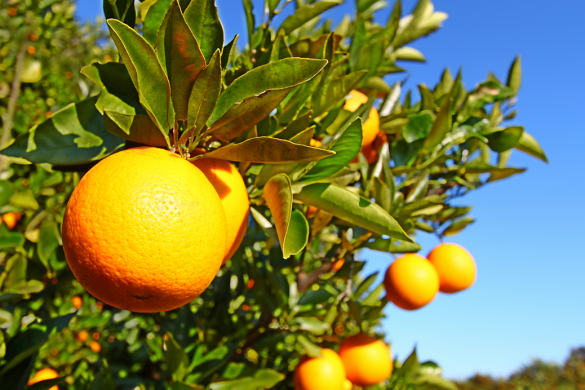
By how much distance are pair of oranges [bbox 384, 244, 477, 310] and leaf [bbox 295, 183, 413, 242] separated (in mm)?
608

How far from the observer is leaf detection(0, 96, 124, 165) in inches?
37.5

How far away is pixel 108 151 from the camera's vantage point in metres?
1.00

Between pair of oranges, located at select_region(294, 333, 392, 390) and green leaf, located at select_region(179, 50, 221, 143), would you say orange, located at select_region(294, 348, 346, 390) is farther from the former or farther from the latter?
green leaf, located at select_region(179, 50, 221, 143)

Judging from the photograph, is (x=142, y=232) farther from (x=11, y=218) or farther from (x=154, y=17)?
(x=11, y=218)

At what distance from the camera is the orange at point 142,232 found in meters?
0.73

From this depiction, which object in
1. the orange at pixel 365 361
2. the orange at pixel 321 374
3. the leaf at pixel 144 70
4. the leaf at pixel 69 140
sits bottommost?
the orange at pixel 321 374

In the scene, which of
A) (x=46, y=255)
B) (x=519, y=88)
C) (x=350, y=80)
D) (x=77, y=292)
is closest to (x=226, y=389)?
(x=46, y=255)

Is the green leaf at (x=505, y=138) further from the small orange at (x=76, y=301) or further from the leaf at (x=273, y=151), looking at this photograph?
the small orange at (x=76, y=301)

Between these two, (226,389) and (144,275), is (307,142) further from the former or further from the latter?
(226,389)

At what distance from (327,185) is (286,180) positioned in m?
0.19

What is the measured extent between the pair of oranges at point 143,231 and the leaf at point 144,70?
10 centimetres

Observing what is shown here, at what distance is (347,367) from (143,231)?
1337mm

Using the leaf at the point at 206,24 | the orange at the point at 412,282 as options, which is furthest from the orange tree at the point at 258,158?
the orange at the point at 412,282

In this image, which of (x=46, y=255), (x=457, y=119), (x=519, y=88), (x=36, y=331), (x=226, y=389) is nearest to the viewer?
(x=36, y=331)
